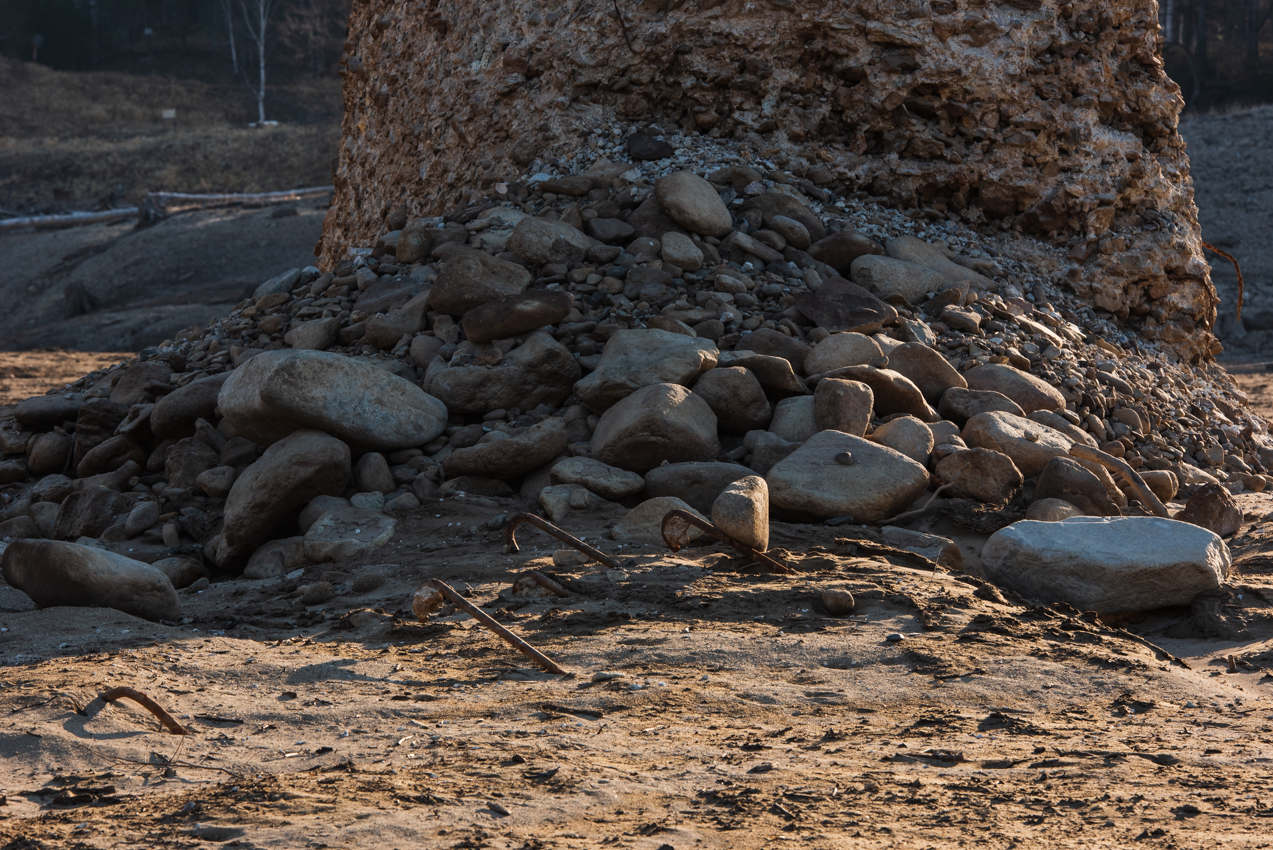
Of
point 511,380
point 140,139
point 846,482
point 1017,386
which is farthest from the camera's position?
point 140,139

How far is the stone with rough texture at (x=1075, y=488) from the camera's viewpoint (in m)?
4.68

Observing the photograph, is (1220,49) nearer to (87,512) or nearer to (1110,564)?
(1110,564)

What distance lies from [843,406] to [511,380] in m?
1.58

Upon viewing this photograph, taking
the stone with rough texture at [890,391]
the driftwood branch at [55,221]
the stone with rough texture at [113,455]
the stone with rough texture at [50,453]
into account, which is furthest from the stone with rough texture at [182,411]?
the driftwood branch at [55,221]

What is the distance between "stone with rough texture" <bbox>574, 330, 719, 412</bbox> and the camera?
509 centimetres

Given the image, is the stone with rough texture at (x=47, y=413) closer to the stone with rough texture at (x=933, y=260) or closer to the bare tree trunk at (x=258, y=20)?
the stone with rough texture at (x=933, y=260)

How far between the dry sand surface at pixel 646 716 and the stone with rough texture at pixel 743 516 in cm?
11

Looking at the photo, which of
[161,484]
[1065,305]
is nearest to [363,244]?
[161,484]

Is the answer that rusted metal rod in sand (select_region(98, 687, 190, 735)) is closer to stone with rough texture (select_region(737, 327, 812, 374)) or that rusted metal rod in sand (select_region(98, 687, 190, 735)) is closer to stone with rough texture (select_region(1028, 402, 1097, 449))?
stone with rough texture (select_region(737, 327, 812, 374))

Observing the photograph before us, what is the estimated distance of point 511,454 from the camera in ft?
15.7

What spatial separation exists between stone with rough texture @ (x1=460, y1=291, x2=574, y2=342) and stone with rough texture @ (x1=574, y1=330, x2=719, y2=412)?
0.42 m

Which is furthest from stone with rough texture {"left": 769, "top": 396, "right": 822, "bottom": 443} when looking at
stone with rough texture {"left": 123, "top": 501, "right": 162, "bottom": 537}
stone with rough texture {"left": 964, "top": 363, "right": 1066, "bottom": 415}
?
stone with rough texture {"left": 123, "top": 501, "right": 162, "bottom": 537}

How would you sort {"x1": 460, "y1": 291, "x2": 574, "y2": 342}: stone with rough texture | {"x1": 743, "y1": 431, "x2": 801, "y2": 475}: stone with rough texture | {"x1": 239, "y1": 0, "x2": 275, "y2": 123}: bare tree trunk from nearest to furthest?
{"x1": 743, "y1": 431, "x2": 801, "y2": 475}: stone with rough texture → {"x1": 460, "y1": 291, "x2": 574, "y2": 342}: stone with rough texture → {"x1": 239, "y1": 0, "x2": 275, "y2": 123}: bare tree trunk

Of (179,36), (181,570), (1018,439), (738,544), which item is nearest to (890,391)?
(1018,439)
